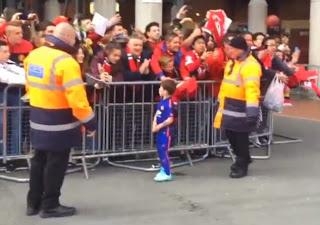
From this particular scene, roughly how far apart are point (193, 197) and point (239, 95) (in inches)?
57.9

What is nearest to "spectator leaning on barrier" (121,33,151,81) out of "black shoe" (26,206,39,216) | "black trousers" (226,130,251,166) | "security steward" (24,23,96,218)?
"black trousers" (226,130,251,166)

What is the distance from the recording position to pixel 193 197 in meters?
7.23

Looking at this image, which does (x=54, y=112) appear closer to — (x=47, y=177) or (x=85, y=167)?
(x=47, y=177)

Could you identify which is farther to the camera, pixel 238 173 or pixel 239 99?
pixel 238 173

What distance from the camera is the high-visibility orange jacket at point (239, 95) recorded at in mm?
7764

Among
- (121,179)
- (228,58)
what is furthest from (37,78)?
(228,58)

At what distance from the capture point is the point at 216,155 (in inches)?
374

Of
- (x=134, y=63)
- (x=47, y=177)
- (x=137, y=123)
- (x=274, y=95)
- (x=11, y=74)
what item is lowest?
(x=47, y=177)

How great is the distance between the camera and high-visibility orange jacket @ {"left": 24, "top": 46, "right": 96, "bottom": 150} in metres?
6.05

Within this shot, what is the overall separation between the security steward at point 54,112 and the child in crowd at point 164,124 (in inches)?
67.8

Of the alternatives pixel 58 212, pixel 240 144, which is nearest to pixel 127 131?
pixel 240 144

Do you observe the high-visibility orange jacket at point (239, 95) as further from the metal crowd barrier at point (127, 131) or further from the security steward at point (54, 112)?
the security steward at point (54, 112)

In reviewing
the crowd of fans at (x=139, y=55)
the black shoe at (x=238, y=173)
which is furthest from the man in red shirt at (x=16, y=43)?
the black shoe at (x=238, y=173)

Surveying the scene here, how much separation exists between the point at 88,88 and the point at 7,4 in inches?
Answer: 796
